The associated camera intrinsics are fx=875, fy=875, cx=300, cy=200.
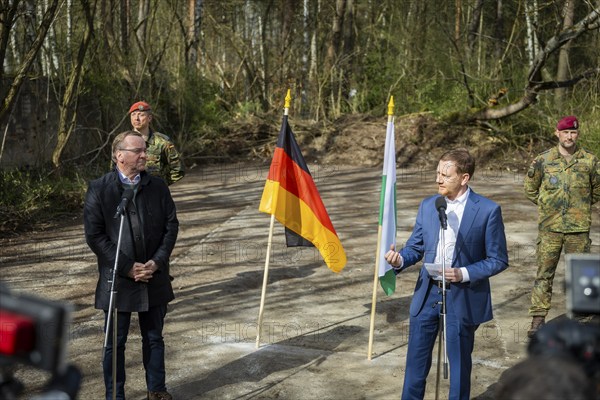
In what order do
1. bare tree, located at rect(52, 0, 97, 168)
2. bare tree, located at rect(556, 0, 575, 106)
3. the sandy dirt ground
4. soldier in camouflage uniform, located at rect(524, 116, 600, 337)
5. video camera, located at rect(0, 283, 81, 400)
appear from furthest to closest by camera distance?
1. bare tree, located at rect(556, 0, 575, 106)
2. bare tree, located at rect(52, 0, 97, 168)
3. soldier in camouflage uniform, located at rect(524, 116, 600, 337)
4. the sandy dirt ground
5. video camera, located at rect(0, 283, 81, 400)

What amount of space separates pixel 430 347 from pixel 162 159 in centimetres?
374

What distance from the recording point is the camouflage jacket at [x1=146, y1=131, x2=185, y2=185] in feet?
27.2

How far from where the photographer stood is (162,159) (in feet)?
27.5

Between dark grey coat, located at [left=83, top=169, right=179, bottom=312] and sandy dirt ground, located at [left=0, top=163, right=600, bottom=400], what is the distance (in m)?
0.95

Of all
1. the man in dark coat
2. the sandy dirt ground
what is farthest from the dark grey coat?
the sandy dirt ground

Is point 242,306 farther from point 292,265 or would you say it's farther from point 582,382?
point 582,382

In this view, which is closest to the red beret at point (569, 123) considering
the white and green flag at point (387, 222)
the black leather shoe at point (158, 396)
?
the white and green flag at point (387, 222)

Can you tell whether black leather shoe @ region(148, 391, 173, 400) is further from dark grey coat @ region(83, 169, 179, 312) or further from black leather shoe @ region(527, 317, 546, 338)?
black leather shoe @ region(527, 317, 546, 338)

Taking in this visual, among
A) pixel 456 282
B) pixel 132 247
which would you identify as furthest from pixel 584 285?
pixel 132 247

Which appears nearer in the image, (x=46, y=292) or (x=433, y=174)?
(x=46, y=292)

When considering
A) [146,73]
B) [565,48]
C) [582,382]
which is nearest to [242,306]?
[582,382]

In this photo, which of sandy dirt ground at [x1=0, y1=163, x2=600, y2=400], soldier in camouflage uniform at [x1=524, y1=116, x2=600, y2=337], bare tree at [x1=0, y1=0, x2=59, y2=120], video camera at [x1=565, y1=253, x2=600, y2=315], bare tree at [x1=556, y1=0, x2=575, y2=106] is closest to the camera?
video camera at [x1=565, y1=253, x2=600, y2=315]

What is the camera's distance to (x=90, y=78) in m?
15.9

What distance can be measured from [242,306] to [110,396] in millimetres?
3040
